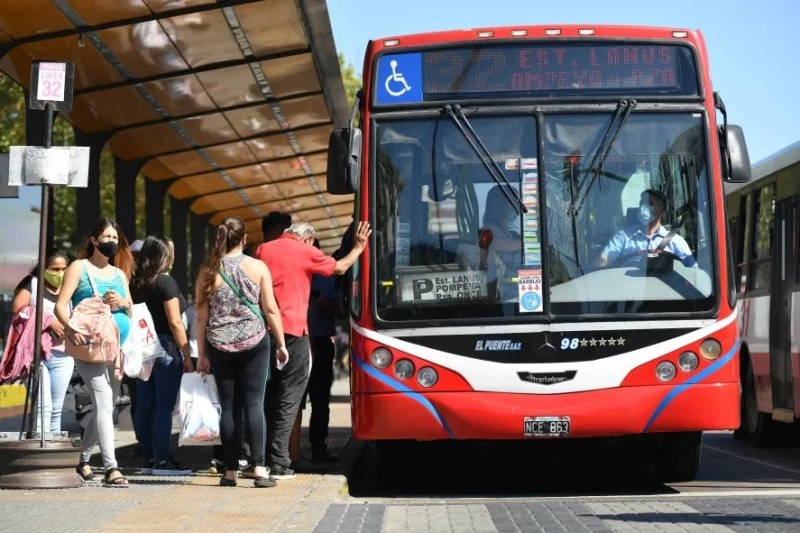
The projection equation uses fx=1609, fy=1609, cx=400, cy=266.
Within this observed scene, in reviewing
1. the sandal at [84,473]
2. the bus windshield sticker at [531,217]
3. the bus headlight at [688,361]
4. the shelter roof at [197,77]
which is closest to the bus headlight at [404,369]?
the bus windshield sticker at [531,217]

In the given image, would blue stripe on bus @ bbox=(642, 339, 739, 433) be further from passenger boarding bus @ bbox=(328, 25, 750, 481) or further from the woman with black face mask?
the woman with black face mask

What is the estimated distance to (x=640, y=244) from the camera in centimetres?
1132

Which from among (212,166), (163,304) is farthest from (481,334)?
(212,166)

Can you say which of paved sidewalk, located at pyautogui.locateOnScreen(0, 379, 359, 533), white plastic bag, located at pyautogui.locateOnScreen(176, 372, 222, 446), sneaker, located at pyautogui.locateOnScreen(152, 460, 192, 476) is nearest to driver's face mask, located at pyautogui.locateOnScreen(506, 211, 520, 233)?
paved sidewalk, located at pyautogui.locateOnScreen(0, 379, 359, 533)

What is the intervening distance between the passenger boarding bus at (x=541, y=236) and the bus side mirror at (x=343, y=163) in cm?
2

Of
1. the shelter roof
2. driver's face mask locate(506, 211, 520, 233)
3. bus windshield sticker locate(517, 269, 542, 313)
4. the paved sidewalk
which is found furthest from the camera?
the shelter roof

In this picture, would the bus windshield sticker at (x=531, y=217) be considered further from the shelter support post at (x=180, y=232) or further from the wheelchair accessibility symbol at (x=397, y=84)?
the shelter support post at (x=180, y=232)

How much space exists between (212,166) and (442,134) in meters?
12.2

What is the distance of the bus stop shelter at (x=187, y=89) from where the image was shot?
558 inches

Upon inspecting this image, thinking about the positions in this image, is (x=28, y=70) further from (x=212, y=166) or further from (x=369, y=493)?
(x=212, y=166)

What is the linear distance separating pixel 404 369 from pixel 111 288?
2112 millimetres

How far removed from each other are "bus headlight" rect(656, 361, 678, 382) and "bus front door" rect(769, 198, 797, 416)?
14.9 feet

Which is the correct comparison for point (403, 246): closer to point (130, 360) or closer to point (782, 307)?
point (130, 360)

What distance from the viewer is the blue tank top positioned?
11.1 metres
